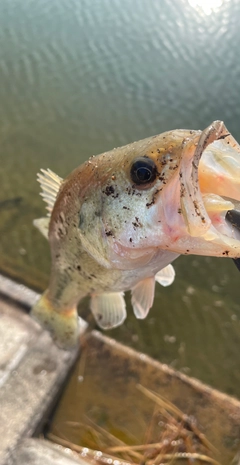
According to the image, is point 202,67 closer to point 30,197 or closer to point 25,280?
point 30,197

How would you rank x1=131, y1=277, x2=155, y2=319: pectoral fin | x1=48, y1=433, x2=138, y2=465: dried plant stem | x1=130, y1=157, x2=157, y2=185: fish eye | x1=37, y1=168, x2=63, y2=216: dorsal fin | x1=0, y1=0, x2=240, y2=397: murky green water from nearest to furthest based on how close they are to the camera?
x1=130, y1=157, x2=157, y2=185: fish eye
x1=131, y1=277, x2=155, y2=319: pectoral fin
x1=37, y1=168, x2=63, y2=216: dorsal fin
x1=48, y1=433, x2=138, y2=465: dried plant stem
x1=0, y1=0, x2=240, y2=397: murky green water

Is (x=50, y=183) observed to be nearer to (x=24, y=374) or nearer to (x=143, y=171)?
(x=143, y=171)

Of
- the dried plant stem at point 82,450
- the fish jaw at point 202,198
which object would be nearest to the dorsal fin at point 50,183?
the fish jaw at point 202,198

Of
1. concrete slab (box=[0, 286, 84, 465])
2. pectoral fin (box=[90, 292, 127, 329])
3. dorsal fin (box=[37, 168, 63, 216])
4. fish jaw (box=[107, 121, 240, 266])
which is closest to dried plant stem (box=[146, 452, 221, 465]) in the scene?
concrete slab (box=[0, 286, 84, 465])

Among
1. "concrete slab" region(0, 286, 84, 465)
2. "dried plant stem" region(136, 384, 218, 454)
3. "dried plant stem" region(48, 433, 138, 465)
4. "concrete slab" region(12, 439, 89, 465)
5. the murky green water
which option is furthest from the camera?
the murky green water

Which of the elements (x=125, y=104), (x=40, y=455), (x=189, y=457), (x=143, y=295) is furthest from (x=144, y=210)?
(x=125, y=104)

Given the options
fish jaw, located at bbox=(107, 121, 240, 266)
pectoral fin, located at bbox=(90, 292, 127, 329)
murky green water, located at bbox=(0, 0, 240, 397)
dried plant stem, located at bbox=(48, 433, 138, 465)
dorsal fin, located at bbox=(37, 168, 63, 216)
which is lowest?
dried plant stem, located at bbox=(48, 433, 138, 465)

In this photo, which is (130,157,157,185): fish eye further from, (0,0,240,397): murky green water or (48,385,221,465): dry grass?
(0,0,240,397): murky green water
